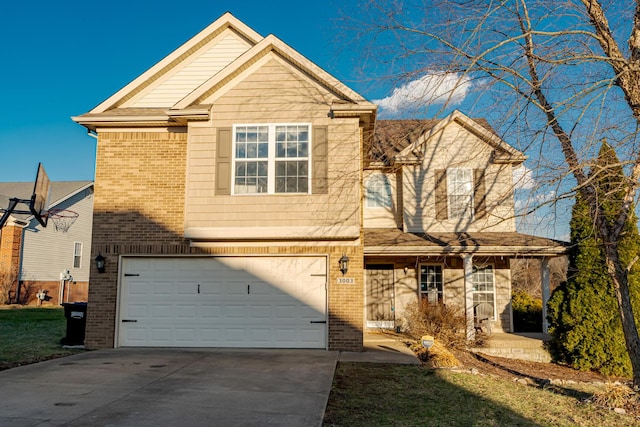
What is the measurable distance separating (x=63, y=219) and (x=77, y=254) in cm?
230

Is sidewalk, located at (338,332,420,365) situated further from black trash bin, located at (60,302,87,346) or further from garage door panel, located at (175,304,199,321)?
black trash bin, located at (60,302,87,346)

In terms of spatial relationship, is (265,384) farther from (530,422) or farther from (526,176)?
(526,176)

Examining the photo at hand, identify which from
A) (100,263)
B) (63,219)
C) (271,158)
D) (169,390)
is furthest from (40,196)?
(63,219)

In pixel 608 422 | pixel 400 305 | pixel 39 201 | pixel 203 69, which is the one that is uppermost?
pixel 203 69

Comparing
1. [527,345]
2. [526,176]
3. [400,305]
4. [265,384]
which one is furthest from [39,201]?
[527,345]

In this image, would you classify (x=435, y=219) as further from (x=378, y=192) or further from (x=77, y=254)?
(x=77, y=254)

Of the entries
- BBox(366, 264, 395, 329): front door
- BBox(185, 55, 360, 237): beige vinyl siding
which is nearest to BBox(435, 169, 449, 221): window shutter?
BBox(366, 264, 395, 329): front door

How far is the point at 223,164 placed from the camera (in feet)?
35.5

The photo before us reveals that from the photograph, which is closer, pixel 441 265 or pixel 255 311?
pixel 255 311

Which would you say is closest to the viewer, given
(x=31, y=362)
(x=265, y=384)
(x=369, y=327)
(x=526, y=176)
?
(x=265, y=384)

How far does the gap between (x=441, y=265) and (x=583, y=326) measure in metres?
4.71

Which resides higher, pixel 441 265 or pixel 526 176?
pixel 526 176

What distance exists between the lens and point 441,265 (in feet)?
52.0

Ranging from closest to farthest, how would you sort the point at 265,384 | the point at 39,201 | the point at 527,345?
the point at 265,384 → the point at 39,201 → the point at 527,345
